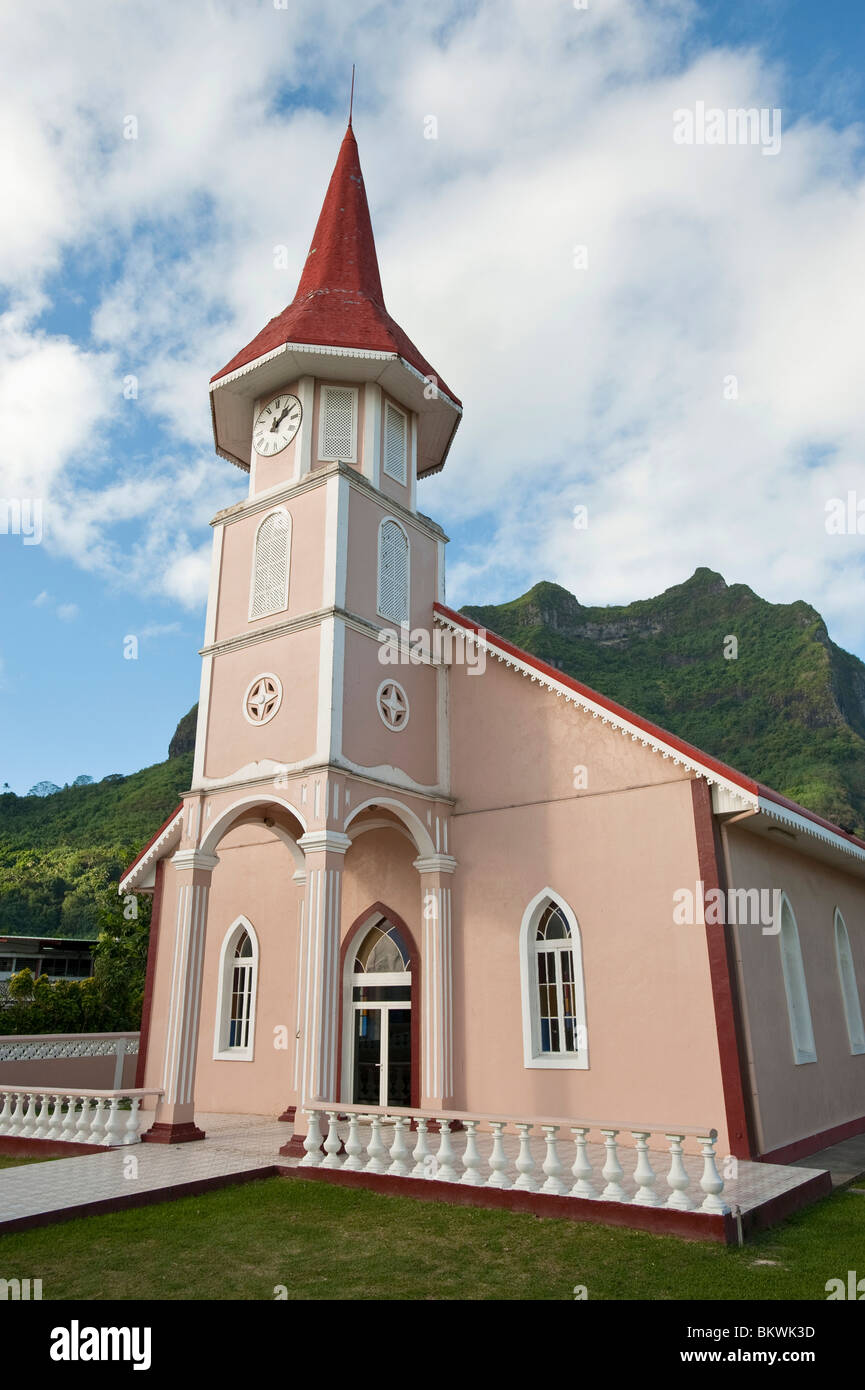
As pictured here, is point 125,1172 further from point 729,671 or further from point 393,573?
point 729,671

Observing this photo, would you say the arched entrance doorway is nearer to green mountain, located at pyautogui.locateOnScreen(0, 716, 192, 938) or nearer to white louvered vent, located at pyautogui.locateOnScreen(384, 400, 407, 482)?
white louvered vent, located at pyautogui.locateOnScreen(384, 400, 407, 482)

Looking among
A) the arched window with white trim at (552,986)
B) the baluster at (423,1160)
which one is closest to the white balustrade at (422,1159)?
the baluster at (423,1160)

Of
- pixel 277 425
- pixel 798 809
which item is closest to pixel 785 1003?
pixel 798 809

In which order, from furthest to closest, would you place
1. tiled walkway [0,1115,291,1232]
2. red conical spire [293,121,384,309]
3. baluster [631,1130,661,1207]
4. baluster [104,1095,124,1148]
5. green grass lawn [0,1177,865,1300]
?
red conical spire [293,121,384,309] → baluster [104,1095,124,1148] → tiled walkway [0,1115,291,1232] → baluster [631,1130,661,1207] → green grass lawn [0,1177,865,1300]

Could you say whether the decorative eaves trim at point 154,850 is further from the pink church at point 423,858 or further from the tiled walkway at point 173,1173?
the tiled walkway at point 173,1173

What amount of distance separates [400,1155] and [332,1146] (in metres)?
0.84

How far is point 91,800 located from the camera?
60906mm

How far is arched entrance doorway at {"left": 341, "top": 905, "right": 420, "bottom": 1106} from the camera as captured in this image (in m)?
13.7

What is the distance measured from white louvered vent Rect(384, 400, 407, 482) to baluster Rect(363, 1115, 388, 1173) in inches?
392

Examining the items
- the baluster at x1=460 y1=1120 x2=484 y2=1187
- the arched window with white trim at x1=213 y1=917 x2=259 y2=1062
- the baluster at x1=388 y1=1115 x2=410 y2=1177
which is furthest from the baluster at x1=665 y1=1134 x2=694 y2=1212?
the arched window with white trim at x1=213 y1=917 x2=259 y2=1062

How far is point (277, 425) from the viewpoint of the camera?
15469 mm

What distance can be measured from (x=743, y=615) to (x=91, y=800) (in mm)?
48109

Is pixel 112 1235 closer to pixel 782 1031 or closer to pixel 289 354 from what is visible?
pixel 782 1031

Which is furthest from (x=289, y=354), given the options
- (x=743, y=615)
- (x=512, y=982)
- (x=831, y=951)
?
(x=743, y=615)
